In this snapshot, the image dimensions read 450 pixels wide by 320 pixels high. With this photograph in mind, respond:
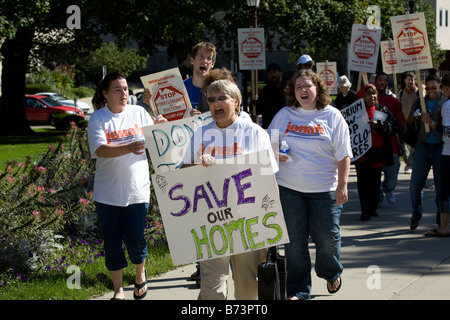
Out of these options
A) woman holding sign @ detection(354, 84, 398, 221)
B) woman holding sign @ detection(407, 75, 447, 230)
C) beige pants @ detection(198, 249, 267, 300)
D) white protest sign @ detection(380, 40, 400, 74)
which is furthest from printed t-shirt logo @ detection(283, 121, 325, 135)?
white protest sign @ detection(380, 40, 400, 74)

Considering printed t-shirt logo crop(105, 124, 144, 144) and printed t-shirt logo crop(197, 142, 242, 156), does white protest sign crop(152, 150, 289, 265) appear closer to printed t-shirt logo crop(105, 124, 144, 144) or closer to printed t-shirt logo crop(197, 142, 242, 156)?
printed t-shirt logo crop(197, 142, 242, 156)

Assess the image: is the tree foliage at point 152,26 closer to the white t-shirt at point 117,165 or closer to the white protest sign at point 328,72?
Result: the white protest sign at point 328,72

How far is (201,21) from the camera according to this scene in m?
24.2

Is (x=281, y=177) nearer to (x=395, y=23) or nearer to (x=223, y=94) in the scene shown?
(x=223, y=94)

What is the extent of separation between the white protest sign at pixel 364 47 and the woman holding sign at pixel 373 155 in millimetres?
3056

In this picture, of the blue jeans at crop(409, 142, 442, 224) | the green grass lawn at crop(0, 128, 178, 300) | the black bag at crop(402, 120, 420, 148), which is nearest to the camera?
the green grass lawn at crop(0, 128, 178, 300)

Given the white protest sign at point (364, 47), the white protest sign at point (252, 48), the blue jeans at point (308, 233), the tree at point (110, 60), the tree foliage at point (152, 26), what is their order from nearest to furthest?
the blue jeans at point (308, 233) < the white protest sign at point (364, 47) < the white protest sign at point (252, 48) < the tree foliage at point (152, 26) < the tree at point (110, 60)

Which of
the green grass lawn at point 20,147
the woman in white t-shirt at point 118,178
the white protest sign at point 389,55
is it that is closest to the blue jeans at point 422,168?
the woman in white t-shirt at point 118,178

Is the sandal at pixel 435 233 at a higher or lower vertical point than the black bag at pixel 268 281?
lower

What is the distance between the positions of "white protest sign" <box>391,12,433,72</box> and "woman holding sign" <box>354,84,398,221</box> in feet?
1.93

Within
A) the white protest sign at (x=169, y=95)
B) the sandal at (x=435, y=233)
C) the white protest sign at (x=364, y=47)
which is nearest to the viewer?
the white protest sign at (x=169, y=95)

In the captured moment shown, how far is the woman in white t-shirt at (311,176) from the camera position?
5.27 m

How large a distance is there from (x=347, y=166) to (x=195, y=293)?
1.72m

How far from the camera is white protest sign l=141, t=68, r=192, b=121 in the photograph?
19.8 ft
